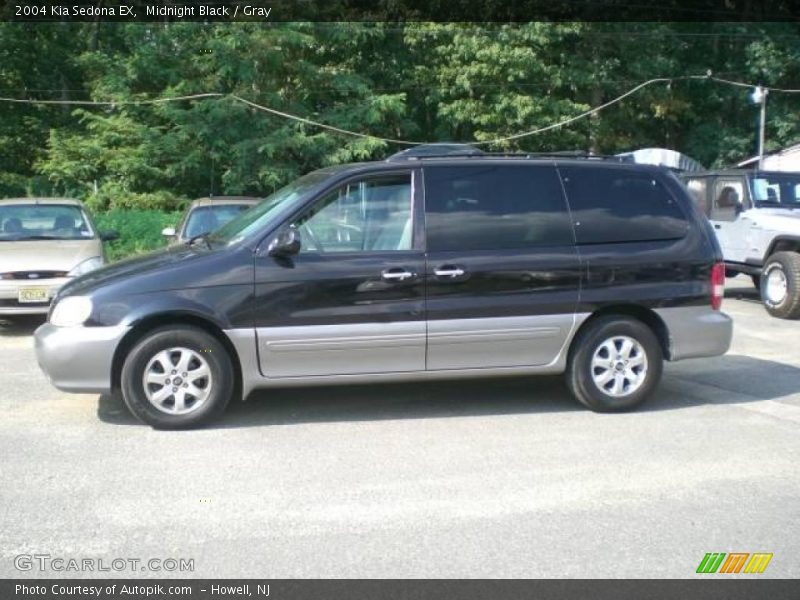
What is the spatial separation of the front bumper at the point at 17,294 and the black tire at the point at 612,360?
234 inches

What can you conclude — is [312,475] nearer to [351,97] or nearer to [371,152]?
[371,152]

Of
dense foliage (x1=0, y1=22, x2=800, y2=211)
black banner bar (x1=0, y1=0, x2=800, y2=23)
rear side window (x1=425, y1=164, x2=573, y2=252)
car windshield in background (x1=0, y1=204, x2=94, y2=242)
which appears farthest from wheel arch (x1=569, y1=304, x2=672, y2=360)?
black banner bar (x1=0, y1=0, x2=800, y2=23)

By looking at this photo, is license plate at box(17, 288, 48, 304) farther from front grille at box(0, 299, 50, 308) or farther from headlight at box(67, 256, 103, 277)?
headlight at box(67, 256, 103, 277)

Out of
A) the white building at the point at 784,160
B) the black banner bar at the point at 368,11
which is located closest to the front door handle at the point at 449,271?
the black banner bar at the point at 368,11

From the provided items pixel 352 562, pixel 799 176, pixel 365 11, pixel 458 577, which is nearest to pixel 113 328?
pixel 352 562

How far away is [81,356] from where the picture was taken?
581 centimetres

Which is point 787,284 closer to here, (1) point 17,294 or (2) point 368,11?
(1) point 17,294

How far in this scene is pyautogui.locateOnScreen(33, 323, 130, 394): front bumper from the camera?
581cm

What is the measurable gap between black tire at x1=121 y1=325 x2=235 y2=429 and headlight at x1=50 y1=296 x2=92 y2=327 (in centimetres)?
41

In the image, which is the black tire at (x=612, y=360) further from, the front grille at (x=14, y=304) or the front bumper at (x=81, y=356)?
the front grille at (x=14, y=304)

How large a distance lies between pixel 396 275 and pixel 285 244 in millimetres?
821

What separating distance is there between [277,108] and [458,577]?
22.8 metres

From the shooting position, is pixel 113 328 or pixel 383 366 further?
pixel 383 366

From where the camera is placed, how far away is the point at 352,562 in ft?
12.9
